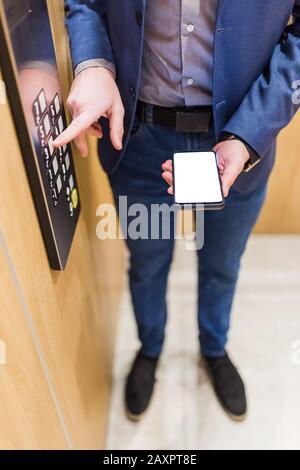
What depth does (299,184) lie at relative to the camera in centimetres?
145

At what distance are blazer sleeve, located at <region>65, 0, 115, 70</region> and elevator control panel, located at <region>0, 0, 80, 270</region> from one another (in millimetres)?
88

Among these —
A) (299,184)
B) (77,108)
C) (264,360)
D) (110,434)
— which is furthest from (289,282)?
(77,108)

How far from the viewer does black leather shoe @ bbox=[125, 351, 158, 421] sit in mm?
1083

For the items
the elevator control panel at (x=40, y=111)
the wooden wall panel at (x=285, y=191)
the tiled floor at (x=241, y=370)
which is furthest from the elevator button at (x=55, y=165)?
the wooden wall panel at (x=285, y=191)

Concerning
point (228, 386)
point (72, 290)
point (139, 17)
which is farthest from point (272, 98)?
point (228, 386)

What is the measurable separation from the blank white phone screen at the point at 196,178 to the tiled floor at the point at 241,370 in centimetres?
54

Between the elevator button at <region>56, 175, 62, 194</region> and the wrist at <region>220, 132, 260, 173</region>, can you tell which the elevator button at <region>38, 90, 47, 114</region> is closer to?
the elevator button at <region>56, 175, 62, 194</region>

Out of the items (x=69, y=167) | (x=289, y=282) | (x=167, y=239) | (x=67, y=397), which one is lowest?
(x=289, y=282)

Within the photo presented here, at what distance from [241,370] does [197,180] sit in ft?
2.55

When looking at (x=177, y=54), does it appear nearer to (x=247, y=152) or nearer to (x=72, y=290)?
(x=247, y=152)

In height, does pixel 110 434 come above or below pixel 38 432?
below

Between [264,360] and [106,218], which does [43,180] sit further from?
[264,360]

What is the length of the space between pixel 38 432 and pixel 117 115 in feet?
1.62

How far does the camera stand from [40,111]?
522 mm
